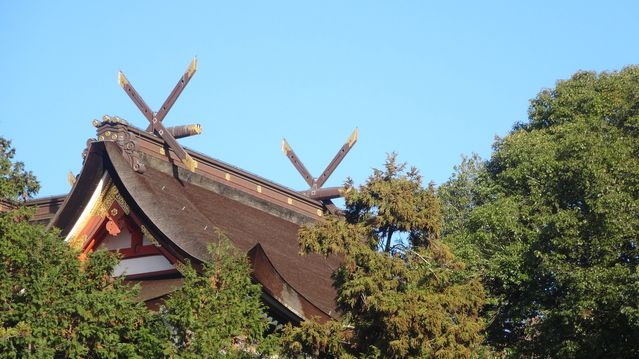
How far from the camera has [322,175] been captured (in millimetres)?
28703

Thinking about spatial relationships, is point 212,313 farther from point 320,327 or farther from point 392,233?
point 392,233

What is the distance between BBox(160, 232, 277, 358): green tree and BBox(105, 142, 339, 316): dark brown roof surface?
10.1 ft

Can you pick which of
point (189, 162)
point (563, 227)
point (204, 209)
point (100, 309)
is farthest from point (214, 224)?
point (563, 227)

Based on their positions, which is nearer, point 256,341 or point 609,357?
point 256,341

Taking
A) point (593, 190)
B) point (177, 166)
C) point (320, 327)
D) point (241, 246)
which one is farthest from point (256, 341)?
point (593, 190)

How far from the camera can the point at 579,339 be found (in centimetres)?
2233

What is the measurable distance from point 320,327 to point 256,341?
135 centimetres

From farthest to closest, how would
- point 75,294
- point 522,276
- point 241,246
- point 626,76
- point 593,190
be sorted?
point 626,76 < point 522,276 < point 593,190 < point 241,246 < point 75,294

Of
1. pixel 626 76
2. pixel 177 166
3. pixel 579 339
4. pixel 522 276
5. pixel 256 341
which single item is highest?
pixel 626 76

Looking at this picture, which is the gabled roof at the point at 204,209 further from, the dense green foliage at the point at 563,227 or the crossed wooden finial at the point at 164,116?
the dense green foliage at the point at 563,227

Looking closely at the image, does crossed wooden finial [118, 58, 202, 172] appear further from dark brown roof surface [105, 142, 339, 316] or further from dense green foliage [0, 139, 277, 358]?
dense green foliage [0, 139, 277, 358]

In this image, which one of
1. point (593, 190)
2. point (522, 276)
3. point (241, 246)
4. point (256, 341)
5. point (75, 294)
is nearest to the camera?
point (75, 294)

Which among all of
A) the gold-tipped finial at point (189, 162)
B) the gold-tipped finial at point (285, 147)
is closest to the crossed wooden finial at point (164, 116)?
the gold-tipped finial at point (189, 162)

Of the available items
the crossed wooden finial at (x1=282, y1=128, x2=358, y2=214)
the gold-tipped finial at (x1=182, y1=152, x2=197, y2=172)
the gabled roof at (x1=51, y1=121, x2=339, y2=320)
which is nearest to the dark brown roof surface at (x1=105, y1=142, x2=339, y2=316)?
the gabled roof at (x1=51, y1=121, x2=339, y2=320)
